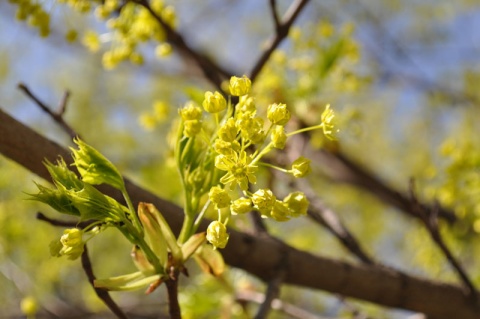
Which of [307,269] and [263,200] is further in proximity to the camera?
[307,269]

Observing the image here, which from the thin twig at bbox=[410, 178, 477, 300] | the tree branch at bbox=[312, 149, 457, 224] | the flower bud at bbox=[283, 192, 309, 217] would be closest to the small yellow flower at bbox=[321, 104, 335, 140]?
the flower bud at bbox=[283, 192, 309, 217]

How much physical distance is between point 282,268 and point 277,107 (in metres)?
0.56

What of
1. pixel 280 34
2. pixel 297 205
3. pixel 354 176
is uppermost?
pixel 297 205

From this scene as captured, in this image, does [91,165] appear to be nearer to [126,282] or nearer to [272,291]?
[126,282]

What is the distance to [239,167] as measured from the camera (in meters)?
0.80

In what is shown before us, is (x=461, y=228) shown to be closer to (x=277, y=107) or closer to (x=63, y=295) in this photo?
(x=277, y=107)

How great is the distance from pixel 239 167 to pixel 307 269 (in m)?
0.62

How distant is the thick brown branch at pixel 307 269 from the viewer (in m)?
1.00

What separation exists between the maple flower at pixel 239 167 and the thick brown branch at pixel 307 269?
29cm

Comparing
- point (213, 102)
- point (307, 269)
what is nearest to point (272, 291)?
point (307, 269)

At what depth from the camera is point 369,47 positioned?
4254 millimetres

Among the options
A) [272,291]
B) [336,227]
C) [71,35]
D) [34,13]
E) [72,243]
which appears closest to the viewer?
[72,243]

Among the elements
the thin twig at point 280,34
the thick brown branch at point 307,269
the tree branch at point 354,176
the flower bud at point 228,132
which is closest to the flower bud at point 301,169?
the flower bud at point 228,132

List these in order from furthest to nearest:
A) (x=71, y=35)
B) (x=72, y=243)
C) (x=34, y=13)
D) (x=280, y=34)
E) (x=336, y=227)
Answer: (x=336, y=227) < (x=71, y=35) < (x=280, y=34) < (x=34, y=13) < (x=72, y=243)
